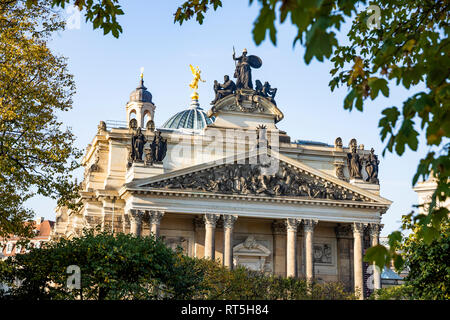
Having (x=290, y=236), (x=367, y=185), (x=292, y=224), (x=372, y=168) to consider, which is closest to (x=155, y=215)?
(x=290, y=236)

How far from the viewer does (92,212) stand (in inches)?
1927

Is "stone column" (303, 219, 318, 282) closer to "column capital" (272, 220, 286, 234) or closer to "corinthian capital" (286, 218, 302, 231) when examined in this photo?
"corinthian capital" (286, 218, 302, 231)

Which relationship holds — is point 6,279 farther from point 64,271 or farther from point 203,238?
point 203,238

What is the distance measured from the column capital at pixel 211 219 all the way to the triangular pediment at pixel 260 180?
1658 millimetres

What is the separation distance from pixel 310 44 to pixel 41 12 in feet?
62.0

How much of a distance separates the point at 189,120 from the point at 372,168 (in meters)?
22.3

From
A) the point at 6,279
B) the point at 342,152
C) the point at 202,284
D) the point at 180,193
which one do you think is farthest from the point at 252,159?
the point at 6,279

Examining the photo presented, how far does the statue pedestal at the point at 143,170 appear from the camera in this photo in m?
45.0

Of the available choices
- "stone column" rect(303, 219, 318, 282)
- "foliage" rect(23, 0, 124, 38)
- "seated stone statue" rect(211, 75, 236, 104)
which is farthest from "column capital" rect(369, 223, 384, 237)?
"foliage" rect(23, 0, 124, 38)

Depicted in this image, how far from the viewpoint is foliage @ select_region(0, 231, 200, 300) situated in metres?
21.8

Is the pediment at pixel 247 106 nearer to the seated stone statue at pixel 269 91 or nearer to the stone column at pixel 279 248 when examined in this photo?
the seated stone statue at pixel 269 91

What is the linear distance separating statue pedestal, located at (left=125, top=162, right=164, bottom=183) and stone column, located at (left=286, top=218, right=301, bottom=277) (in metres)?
10.4

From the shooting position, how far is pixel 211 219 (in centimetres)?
4359

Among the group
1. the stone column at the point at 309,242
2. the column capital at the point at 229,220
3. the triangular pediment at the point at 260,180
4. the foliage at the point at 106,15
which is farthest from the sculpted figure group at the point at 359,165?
the foliage at the point at 106,15
